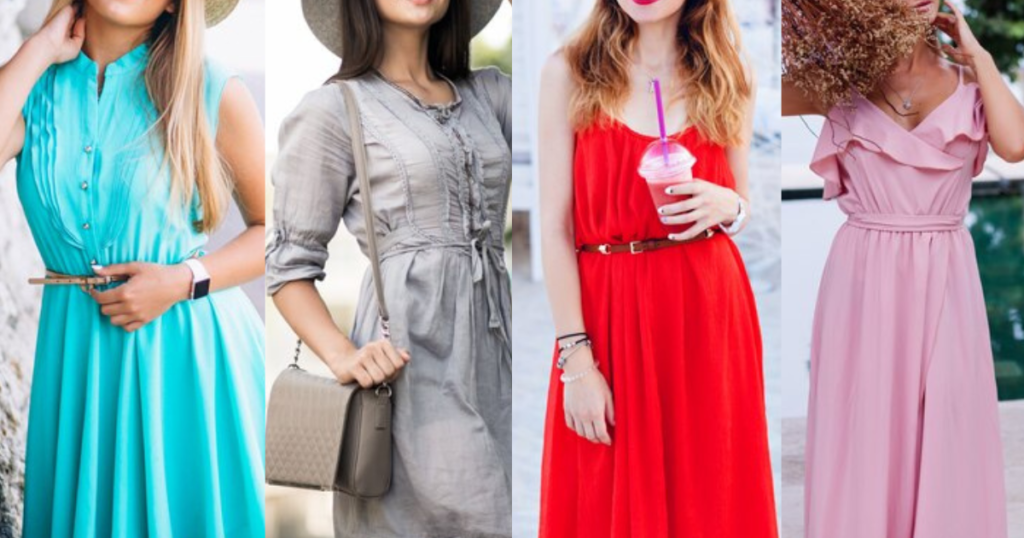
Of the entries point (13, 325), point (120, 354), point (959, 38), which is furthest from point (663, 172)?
point (13, 325)

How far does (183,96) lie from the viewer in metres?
3.80

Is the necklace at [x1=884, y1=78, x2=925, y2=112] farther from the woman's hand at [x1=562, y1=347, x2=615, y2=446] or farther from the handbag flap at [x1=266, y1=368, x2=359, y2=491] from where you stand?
the handbag flap at [x1=266, y1=368, x2=359, y2=491]

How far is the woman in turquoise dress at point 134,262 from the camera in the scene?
3750 millimetres

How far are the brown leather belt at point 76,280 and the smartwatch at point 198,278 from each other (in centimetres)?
18

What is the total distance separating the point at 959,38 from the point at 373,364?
5.67ft

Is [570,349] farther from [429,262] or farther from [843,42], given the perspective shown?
[843,42]

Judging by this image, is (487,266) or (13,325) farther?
(13,325)

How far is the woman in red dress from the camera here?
3355 millimetres

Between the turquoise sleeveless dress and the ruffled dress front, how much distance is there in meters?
1.63

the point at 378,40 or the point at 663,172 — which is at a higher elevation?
the point at 378,40

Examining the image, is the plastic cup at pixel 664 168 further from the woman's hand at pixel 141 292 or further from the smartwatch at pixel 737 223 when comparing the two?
the woman's hand at pixel 141 292

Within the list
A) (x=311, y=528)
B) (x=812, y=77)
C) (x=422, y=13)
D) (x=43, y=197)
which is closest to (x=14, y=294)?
(x=43, y=197)

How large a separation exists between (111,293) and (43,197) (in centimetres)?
32

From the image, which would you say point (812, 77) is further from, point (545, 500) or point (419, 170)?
point (545, 500)
